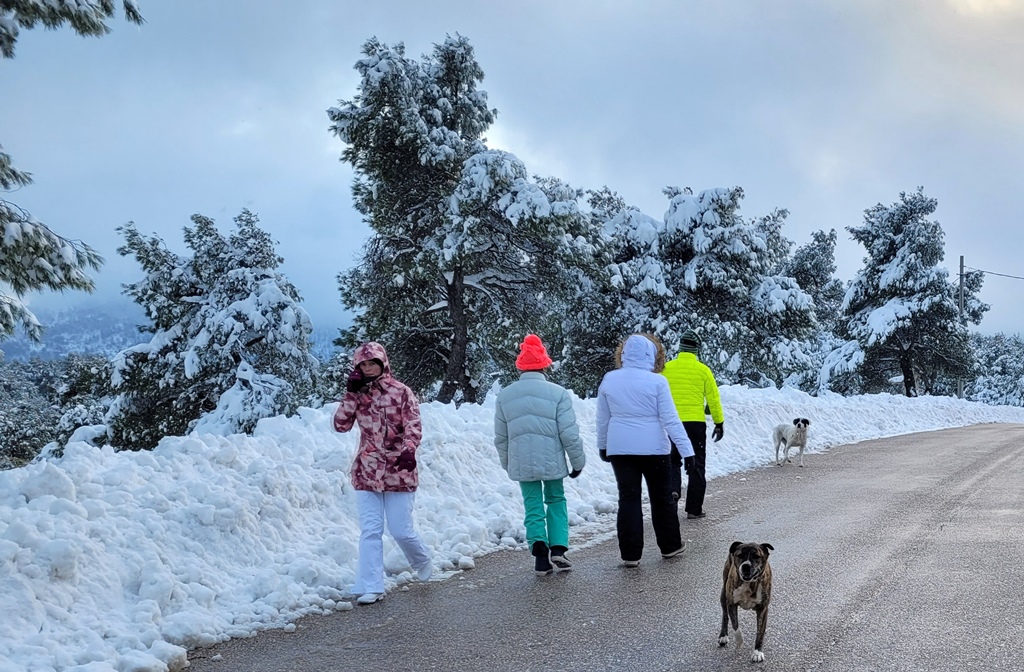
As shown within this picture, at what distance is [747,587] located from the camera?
4.84m

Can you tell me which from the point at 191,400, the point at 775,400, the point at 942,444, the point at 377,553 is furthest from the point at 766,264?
the point at 377,553

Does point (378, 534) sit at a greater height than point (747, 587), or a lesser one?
greater

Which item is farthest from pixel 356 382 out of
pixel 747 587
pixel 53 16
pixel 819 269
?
pixel 819 269

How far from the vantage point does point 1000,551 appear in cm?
735

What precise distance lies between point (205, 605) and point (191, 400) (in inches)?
836

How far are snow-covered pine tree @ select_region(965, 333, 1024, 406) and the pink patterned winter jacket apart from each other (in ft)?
238

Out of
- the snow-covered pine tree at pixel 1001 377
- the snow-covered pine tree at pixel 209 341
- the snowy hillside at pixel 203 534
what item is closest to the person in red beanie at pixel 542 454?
the snowy hillside at pixel 203 534

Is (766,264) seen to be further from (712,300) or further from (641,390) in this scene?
(641,390)

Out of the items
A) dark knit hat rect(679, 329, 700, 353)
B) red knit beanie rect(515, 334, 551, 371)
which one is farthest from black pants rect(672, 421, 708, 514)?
red knit beanie rect(515, 334, 551, 371)

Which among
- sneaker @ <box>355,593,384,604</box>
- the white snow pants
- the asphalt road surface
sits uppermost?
the white snow pants

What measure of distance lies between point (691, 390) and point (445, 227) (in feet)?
47.2

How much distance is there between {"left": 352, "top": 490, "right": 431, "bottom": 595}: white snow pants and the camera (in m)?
6.37

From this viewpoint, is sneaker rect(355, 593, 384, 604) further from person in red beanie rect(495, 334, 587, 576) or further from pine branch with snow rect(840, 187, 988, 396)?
pine branch with snow rect(840, 187, 988, 396)

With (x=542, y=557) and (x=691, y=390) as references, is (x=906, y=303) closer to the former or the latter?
(x=691, y=390)
